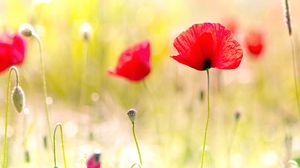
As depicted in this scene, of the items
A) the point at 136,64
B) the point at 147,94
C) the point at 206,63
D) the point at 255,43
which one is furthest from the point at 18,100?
the point at 147,94

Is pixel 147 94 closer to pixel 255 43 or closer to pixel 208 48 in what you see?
pixel 255 43

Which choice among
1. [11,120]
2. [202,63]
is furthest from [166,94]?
[202,63]

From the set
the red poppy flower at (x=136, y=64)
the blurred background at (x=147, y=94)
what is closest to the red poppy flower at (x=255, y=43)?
the blurred background at (x=147, y=94)

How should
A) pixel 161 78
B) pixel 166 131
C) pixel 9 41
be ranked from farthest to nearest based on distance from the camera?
1. pixel 161 78
2. pixel 166 131
3. pixel 9 41

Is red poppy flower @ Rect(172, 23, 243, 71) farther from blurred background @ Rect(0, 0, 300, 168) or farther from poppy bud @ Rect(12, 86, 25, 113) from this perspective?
blurred background @ Rect(0, 0, 300, 168)

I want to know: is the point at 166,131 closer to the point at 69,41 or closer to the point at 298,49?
the point at 298,49
